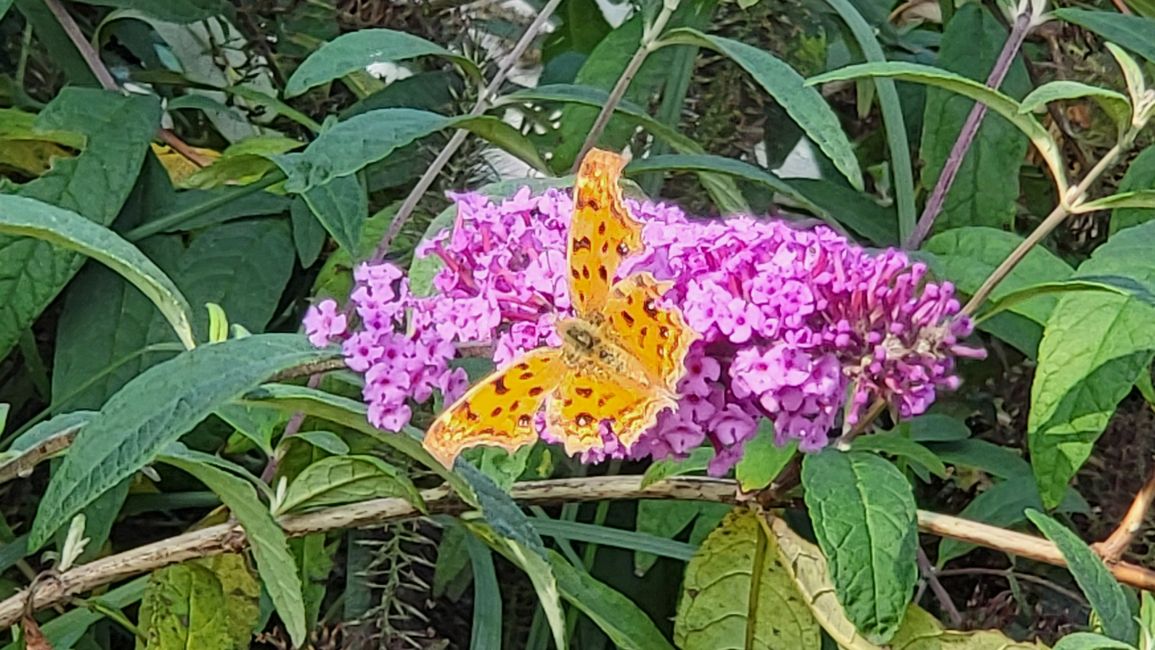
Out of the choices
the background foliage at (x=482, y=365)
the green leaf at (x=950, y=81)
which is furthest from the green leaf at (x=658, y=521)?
the green leaf at (x=950, y=81)

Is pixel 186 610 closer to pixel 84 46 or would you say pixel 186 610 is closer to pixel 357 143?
pixel 357 143

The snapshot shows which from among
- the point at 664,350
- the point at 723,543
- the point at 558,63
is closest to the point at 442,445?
the point at 664,350

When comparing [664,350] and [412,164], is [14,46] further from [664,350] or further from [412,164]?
[664,350]

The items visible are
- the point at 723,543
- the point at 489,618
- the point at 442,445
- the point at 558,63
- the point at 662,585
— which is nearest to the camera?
the point at 442,445

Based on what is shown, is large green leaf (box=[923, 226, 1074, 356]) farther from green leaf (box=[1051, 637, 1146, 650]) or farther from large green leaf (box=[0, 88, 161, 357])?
large green leaf (box=[0, 88, 161, 357])

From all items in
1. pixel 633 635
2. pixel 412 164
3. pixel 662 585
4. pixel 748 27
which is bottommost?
pixel 662 585

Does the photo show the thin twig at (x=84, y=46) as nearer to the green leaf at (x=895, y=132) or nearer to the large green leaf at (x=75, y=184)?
the large green leaf at (x=75, y=184)
